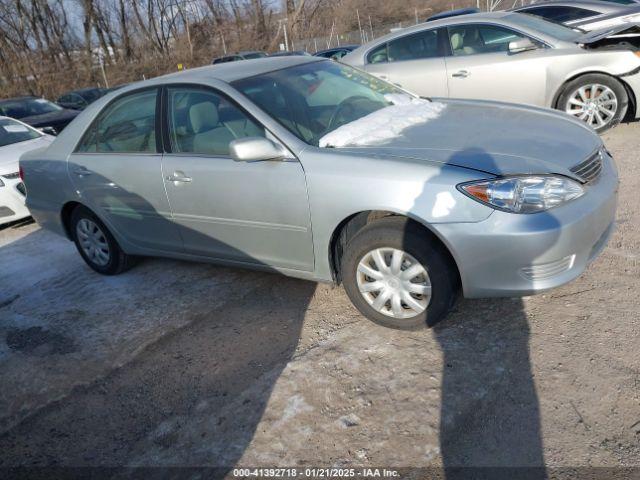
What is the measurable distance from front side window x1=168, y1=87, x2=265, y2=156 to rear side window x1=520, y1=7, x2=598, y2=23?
711 centimetres

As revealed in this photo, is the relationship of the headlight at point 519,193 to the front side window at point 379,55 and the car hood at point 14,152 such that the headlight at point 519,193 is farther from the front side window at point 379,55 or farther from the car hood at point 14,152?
the car hood at point 14,152

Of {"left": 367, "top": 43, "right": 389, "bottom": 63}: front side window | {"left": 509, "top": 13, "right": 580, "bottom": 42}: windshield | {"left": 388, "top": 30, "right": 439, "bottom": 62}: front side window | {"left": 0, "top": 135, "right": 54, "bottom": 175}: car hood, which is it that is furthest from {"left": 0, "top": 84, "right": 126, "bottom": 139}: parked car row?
{"left": 509, "top": 13, "right": 580, "bottom": 42}: windshield

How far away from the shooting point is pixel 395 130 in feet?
10.9

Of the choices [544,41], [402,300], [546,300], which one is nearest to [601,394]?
[546,300]

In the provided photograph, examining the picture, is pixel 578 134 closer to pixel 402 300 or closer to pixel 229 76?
pixel 402 300

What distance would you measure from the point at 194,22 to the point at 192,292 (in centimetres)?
3903

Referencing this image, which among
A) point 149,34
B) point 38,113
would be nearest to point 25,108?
point 38,113

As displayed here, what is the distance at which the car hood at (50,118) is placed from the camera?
35.6 feet

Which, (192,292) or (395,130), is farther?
(192,292)

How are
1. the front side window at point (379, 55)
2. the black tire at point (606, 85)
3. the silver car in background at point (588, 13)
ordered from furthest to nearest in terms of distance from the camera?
the silver car in background at point (588, 13) < the front side window at point (379, 55) < the black tire at point (606, 85)

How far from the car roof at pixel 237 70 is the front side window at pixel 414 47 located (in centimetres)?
311

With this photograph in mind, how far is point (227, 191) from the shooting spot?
11.3 feet

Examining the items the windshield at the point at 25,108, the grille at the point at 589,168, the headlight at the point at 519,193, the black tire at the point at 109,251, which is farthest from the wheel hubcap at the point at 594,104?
the windshield at the point at 25,108

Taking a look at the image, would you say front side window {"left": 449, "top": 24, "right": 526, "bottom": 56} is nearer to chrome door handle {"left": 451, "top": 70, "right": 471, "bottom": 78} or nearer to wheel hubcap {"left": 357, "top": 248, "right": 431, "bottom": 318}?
chrome door handle {"left": 451, "top": 70, "right": 471, "bottom": 78}
